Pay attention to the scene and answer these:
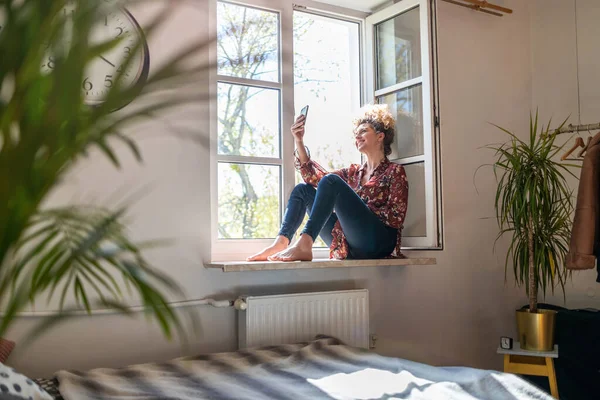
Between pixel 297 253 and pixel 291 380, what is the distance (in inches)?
29.7

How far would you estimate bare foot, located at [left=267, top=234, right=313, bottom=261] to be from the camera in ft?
8.89

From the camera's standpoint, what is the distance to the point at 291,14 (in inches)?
129

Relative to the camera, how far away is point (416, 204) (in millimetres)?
3330

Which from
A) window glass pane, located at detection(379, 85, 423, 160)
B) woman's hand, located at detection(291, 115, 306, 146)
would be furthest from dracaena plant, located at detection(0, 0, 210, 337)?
window glass pane, located at detection(379, 85, 423, 160)

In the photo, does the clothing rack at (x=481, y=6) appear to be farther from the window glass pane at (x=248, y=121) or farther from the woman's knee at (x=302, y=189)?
the woman's knee at (x=302, y=189)

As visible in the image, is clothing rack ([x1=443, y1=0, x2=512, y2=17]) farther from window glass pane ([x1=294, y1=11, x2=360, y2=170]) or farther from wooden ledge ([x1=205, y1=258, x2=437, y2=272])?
wooden ledge ([x1=205, y1=258, x2=437, y2=272])

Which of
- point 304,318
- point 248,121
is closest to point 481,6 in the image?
point 248,121

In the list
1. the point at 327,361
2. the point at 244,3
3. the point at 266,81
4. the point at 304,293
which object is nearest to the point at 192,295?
the point at 304,293

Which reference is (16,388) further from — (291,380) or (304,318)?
(304,318)

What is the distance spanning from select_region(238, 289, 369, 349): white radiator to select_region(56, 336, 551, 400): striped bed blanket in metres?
0.26

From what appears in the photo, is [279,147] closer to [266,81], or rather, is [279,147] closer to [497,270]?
[266,81]

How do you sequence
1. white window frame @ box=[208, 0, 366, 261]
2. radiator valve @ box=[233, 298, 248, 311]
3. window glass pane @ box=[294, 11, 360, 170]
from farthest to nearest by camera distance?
window glass pane @ box=[294, 11, 360, 170]
white window frame @ box=[208, 0, 366, 261]
radiator valve @ box=[233, 298, 248, 311]

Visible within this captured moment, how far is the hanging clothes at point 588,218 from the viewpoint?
2695 millimetres

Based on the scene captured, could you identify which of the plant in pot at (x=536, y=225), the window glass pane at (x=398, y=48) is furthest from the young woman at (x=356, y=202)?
the plant in pot at (x=536, y=225)
